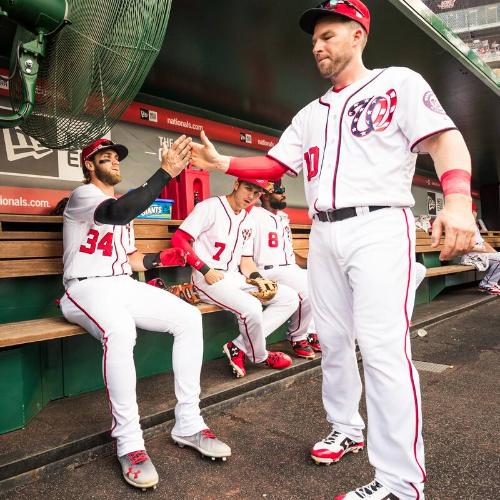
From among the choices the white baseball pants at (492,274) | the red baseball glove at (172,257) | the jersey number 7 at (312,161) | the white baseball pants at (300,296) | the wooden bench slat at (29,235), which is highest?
the jersey number 7 at (312,161)

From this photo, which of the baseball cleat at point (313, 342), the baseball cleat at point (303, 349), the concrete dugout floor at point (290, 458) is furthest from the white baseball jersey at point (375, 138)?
the baseball cleat at point (313, 342)

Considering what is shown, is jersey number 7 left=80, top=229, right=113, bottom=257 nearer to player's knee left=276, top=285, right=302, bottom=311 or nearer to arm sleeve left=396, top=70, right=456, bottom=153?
player's knee left=276, top=285, right=302, bottom=311

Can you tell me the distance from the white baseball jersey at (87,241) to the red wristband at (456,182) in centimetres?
159

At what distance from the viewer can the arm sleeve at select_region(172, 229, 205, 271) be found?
3010 mm

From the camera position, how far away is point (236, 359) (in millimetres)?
3033

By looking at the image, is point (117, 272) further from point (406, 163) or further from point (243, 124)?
point (243, 124)

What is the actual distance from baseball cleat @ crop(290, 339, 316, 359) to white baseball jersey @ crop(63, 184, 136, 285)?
5.36ft

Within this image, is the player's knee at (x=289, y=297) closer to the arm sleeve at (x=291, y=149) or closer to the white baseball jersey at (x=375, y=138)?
the arm sleeve at (x=291, y=149)

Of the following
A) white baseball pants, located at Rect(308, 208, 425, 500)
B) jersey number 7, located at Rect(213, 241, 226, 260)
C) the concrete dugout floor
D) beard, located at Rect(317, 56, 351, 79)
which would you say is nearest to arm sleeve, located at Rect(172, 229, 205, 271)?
jersey number 7, located at Rect(213, 241, 226, 260)

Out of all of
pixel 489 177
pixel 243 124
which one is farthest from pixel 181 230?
pixel 489 177

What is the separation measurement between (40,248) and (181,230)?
93cm

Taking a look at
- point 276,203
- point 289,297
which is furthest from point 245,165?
point 276,203

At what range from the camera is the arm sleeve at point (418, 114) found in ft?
4.81

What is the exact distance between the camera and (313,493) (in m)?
1.68
